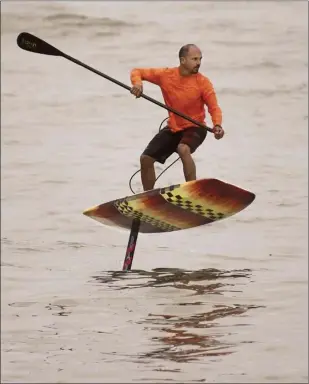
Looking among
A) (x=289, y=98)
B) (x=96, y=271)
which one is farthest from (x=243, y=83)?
(x=96, y=271)

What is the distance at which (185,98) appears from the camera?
503 inches

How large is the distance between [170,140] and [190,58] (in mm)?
821

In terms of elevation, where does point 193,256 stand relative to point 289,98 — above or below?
below

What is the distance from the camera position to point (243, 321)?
11.3m

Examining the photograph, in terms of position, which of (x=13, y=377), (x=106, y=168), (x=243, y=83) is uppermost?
(x=243, y=83)

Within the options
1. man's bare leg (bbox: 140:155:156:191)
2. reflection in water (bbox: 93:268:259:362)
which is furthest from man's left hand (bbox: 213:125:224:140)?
reflection in water (bbox: 93:268:259:362)

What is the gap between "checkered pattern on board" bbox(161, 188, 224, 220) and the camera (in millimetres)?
12883

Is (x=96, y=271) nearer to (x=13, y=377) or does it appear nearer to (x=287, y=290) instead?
(x=287, y=290)

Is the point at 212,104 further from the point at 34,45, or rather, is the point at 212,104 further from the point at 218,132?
the point at 34,45

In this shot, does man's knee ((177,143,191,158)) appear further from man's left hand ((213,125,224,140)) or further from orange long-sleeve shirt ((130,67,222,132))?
man's left hand ((213,125,224,140))

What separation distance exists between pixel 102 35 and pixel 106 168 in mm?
9719

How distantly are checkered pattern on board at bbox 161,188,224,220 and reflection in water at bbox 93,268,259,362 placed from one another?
49cm

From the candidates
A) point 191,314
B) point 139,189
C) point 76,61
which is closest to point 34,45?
point 76,61

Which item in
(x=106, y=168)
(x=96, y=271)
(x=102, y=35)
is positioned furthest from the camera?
(x=102, y=35)
